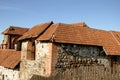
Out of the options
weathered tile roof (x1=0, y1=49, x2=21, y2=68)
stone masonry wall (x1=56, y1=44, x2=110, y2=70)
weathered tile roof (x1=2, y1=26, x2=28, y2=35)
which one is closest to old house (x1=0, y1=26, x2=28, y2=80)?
weathered tile roof (x1=0, y1=49, x2=21, y2=68)

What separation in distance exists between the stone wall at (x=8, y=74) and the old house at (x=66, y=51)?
1.34 metres

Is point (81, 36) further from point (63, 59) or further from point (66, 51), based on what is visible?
point (63, 59)

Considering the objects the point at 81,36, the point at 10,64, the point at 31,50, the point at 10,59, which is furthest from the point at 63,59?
the point at 10,59

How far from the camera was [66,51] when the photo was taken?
614 inches

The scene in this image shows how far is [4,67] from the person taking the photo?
915 inches

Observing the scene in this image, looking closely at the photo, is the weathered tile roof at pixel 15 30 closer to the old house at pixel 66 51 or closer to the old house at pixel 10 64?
the old house at pixel 10 64

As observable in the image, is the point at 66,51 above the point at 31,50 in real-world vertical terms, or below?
below

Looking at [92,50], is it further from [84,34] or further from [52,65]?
[52,65]

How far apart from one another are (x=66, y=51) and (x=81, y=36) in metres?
2.39

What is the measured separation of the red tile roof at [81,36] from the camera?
15.8m

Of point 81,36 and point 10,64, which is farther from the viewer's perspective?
point 10,64

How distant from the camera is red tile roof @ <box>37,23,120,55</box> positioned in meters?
15.8

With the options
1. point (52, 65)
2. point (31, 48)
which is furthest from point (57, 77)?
point (31, 48)

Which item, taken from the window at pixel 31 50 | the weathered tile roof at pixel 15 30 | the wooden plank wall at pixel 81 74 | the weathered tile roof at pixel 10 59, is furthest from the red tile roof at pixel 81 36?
the weathered tile roof at pixel 15 30
